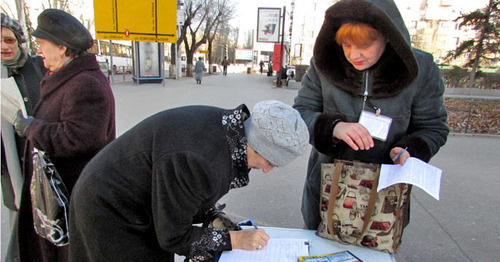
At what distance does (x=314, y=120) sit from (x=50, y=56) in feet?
4.75

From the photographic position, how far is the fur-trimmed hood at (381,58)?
133 centimetres

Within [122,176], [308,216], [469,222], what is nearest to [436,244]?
[469,222]

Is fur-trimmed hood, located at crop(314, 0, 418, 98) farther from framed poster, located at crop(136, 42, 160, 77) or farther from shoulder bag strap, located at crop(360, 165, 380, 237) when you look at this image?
framed poster, located at crop(136, 42, 160, 77)

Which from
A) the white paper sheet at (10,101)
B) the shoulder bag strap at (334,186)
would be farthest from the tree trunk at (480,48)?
the white paper sheet at (10,101)

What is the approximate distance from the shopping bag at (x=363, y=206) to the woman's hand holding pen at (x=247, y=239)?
0.33 metres

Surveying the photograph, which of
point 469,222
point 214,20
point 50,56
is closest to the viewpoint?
point 50,56

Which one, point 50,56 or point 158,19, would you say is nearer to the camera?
point 50,56

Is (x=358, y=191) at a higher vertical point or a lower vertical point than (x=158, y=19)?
lower

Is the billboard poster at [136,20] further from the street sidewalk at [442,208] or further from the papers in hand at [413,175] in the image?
the papers in hand at [413,175]

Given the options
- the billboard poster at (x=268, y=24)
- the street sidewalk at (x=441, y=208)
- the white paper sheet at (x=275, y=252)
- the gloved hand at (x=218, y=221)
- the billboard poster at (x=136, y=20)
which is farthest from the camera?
the billboard poster at (x=268, y=24)

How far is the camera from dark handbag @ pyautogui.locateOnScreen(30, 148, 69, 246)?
5.11 ft

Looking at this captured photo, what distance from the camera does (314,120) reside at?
5.00ft

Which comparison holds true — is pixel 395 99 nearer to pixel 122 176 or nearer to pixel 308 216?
pixel 308 216

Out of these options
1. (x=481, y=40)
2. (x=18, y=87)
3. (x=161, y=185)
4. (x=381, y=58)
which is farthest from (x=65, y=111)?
(x=481, y=40)
